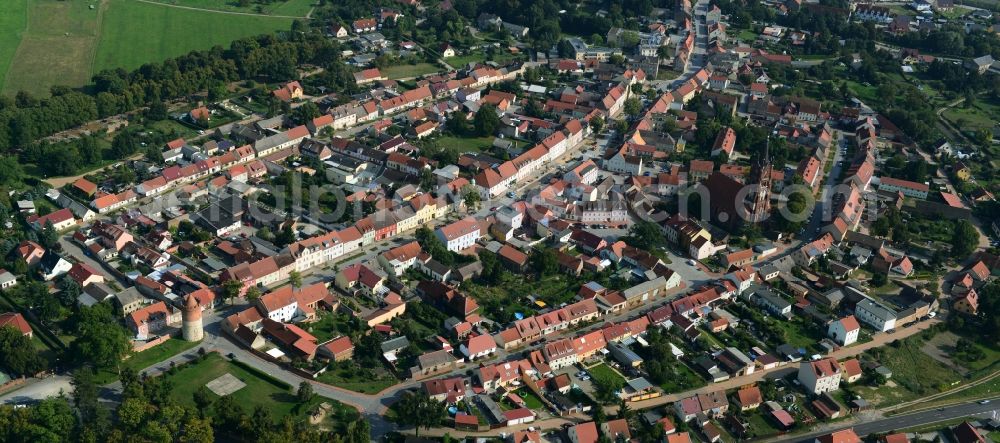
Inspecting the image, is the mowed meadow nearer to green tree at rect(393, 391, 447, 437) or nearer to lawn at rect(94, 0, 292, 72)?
lawn at rect(94, 0, 292, 72)

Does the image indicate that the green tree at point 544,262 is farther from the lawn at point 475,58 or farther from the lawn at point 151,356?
the lawn at point 475,58

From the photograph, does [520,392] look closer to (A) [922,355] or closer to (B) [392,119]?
(A) [922,355]

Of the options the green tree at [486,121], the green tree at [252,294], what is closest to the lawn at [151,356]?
the green tree at [252,294]

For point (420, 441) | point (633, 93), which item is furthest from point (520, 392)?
point (633, 93)

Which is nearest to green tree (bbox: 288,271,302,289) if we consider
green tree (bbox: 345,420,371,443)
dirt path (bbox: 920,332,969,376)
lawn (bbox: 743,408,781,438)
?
green tree (bbox: 345,420,371,443)

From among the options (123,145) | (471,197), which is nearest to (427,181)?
(471,197)
